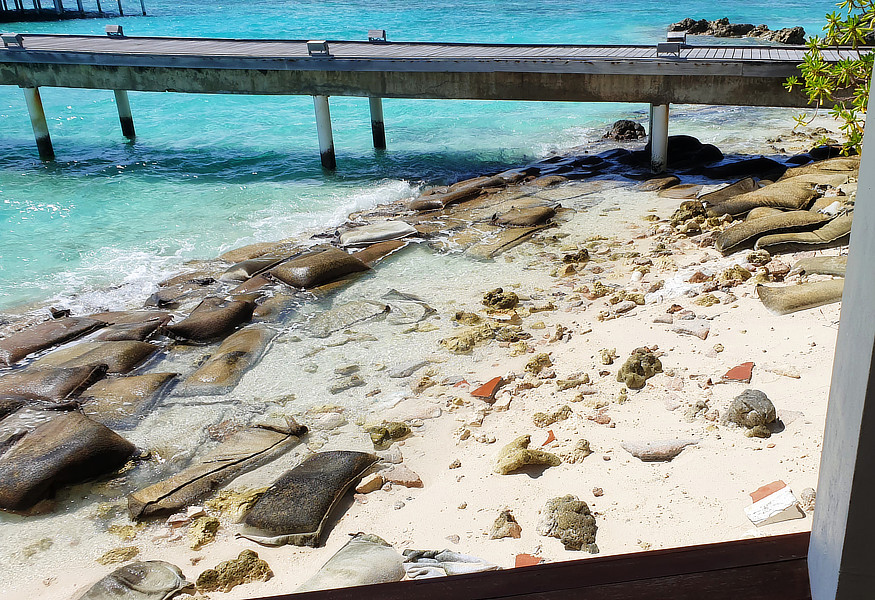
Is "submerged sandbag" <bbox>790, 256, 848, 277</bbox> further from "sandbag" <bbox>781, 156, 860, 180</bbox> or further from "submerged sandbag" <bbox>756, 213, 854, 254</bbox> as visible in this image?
"sandbag" <bbox>781, 156, 860, 180</bbox>

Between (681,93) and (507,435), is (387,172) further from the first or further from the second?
(507,435)

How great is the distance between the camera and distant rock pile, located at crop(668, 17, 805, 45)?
32.4 m

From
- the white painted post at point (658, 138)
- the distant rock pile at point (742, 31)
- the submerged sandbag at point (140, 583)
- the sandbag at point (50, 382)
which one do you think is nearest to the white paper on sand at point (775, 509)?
the submerged sandbag at point (140, 583)

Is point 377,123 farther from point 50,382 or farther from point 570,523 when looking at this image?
point 570,523

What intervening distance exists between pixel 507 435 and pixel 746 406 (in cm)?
169

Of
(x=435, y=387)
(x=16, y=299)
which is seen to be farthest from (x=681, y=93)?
(x=16, y=299)

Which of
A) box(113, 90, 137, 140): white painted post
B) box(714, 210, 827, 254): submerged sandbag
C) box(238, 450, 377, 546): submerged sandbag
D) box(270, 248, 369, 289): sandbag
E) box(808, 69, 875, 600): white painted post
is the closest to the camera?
box(808, 69, 875, 600): white painted post

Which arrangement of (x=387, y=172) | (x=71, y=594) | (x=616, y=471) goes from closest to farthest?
(x=71, y=594) < (x=616, y=471) < (x=387, y=172)

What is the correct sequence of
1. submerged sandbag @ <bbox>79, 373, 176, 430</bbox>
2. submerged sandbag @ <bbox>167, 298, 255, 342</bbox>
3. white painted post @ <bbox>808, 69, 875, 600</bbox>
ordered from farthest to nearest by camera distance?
submerged sandbag @ <bbox>167, 298, 255, 342</bbox> → submerged sandbag @ <bbox>79, 373, 176, 430</bbox> → white painted post @ <bbox>808, 69, 875, 600</bbox>

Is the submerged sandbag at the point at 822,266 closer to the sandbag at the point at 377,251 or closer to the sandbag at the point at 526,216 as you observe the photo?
the sandbag at the point at 526,216

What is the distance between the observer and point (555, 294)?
8219mm

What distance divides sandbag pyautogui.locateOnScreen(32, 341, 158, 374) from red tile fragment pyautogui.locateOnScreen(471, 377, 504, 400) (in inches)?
144

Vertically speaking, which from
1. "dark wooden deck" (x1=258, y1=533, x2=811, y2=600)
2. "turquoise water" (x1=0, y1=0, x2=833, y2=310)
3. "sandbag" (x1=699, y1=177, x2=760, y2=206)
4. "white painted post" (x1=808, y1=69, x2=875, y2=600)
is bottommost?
"turquoise water" (x1=0, y1=0, x2=833, y2=310)

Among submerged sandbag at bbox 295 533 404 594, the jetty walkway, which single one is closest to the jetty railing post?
the jetty walkway
